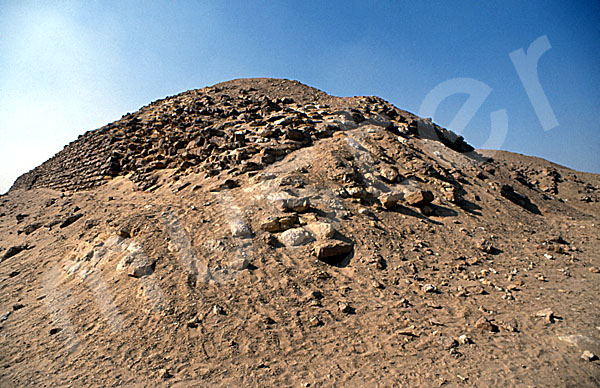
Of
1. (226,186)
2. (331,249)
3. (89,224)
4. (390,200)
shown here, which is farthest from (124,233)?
(390,200)

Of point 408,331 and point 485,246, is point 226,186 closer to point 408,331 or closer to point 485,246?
point 408,331

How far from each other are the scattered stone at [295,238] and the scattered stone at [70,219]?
7003mm

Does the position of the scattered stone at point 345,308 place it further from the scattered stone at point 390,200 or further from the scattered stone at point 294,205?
the scattered stone at point 390,200

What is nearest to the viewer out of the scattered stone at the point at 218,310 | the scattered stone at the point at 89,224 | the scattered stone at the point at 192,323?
the scattered stone at the point at 192,323

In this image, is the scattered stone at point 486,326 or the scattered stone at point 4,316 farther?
the scattered stone at point 4,316

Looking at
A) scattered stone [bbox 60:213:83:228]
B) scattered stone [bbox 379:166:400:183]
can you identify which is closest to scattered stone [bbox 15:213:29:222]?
scattered stone [bbox 60:213:83:228]

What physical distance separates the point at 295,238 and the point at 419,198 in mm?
3617

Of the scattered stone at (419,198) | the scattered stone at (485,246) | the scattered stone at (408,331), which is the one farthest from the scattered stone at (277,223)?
the scattered stone at (485,246)

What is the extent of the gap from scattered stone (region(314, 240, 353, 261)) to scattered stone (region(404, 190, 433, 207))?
2.64 meters

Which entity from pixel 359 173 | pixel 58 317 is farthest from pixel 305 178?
pixel 58 317

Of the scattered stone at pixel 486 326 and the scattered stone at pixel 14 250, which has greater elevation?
the scattered stone at pixel 486 326

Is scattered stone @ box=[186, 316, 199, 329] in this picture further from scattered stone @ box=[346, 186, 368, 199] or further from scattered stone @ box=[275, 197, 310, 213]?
scattered stone @ box=[346, 186, 368, 199]

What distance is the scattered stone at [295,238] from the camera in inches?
232

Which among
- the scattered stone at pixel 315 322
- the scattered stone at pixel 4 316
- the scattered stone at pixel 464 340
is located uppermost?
the scattered stone at pixel 464 340
